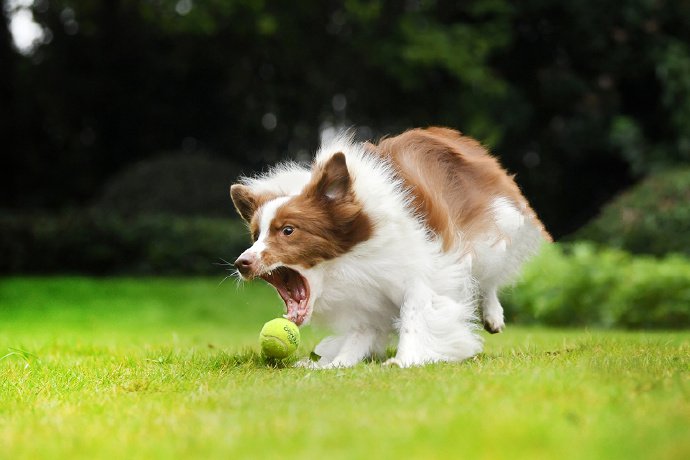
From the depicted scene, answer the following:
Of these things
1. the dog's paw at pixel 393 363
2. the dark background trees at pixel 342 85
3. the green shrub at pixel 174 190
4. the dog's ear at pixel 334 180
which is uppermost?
the dark background trees at pixel 342 85

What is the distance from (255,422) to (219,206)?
15.1 meters

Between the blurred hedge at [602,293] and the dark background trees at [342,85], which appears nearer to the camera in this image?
the blurred hedge at [602,293]

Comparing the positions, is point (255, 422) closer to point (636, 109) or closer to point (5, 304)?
point (5, 304)

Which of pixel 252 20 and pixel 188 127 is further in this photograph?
pixel 188 127

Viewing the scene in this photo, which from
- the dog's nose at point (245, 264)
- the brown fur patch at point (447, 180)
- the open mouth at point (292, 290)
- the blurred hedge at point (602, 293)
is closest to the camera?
the dog's nose at point (245, 264)

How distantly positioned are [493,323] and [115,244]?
11.8 meters

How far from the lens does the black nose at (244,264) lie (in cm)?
517

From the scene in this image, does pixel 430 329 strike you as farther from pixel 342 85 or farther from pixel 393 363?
pixel 342 85

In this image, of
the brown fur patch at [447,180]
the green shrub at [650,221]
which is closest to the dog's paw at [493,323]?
the brown fur patch at [447,180]

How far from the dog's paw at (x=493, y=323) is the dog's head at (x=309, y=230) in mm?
1491

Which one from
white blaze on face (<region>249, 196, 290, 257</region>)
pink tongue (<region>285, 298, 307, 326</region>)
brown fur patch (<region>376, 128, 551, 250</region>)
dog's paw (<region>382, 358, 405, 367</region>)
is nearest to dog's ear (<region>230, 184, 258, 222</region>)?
white blaze on face (<region>249, 196, 290, 257</region>)

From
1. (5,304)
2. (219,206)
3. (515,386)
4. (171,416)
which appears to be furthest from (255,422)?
(219,206)

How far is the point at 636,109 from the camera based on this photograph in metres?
20.4

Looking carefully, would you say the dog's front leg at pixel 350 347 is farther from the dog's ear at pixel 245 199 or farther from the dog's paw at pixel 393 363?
the dog's ear at pixel 245 199
